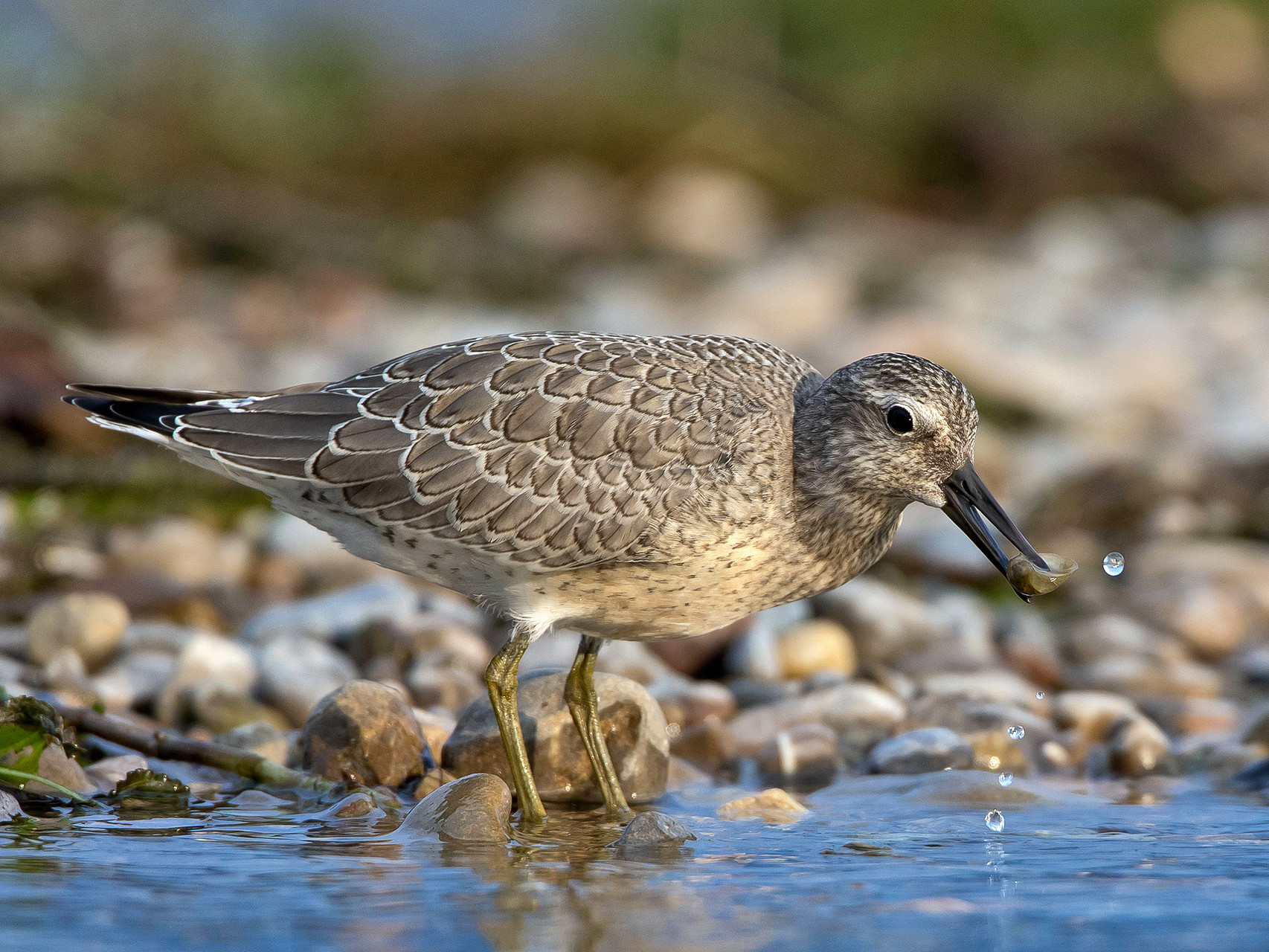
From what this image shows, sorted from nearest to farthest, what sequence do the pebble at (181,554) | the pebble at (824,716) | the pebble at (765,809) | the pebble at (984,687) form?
the pebble at (765,809), the pebble at (824,716), the pebble at (984,687), the pebble at (181,554)

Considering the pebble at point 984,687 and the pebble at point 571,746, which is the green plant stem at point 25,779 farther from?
the pebble at point 984,687

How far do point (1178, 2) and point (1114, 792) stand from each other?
2174 cm

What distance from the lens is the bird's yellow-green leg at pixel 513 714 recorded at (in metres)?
5.98

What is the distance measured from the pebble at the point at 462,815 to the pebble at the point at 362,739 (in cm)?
55

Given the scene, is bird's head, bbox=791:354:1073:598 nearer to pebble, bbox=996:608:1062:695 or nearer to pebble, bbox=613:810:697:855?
pebble, bbox=613:810:697:855

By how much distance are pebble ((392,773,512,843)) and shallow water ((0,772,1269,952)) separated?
116 mm

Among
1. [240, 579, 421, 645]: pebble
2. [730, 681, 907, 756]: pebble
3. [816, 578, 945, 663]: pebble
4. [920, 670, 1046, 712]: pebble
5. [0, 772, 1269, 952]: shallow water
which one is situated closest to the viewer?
[0, 772, 1269, 952]: shallow water

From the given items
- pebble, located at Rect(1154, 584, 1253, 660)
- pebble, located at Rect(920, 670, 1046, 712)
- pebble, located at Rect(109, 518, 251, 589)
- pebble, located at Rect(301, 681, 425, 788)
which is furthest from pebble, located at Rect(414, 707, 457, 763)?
pebble, located at Rect(1154, 584, 1253, 660)

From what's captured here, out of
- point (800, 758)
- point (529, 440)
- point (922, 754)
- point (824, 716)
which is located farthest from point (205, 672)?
point (922, 754)

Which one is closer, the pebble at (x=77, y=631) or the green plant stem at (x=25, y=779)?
the green plant stem at (x=25, y=779)

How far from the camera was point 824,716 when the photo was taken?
729cm

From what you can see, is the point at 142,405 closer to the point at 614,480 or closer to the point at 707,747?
the point at 614,480

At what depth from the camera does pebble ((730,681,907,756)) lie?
721 cm

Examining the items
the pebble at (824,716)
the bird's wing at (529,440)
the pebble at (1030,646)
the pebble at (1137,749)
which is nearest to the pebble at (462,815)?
the bird's wing at (529,440)
